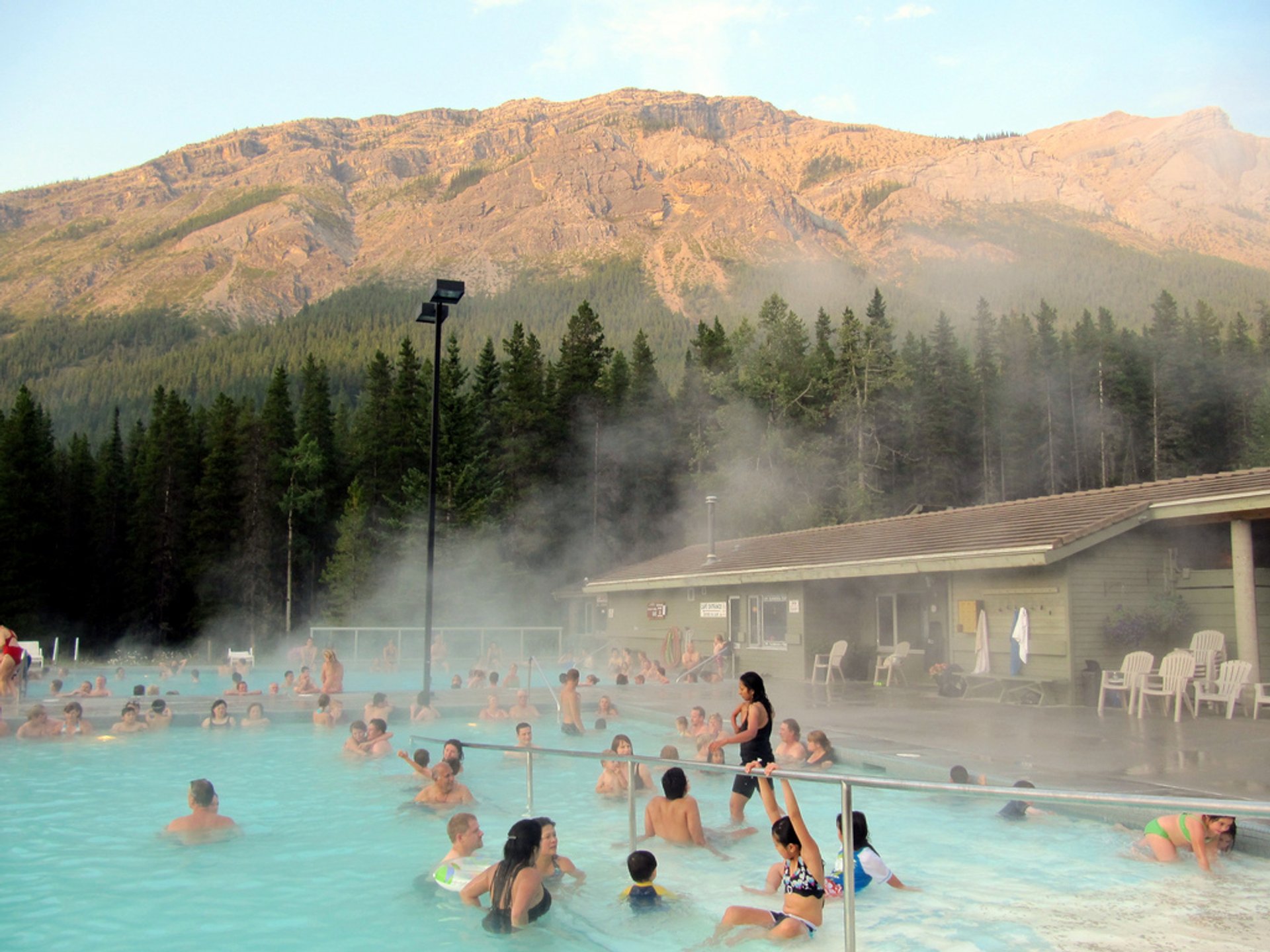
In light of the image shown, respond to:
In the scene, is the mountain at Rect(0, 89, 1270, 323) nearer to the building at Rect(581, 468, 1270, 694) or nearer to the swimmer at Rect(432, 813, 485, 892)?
the building at Rect(581, 468, 1270, 694)

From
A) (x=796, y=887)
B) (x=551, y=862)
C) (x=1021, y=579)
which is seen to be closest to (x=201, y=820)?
(x=551, y=862)

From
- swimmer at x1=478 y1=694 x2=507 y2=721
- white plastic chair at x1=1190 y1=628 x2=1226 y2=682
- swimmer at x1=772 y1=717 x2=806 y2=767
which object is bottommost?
swimmer at x1=478 y1=694 x2=507 y2=721

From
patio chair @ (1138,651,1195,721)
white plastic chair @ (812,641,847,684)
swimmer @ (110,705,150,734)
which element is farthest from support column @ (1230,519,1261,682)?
swimmer @ (110,705,150,734)

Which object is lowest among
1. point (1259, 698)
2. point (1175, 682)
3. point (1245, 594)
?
point (1259, 698)

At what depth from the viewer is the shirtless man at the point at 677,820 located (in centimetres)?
645

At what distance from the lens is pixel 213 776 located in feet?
34.2

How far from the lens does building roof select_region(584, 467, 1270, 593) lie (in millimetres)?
12086

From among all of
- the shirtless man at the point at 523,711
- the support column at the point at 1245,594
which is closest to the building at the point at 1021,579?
the support column at the point at 1245,594

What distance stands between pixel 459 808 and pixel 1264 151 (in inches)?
8968

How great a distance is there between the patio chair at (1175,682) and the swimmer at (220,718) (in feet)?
39.4

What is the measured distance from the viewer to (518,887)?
522 cm

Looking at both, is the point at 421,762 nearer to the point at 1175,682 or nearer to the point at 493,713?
the point at 493,713

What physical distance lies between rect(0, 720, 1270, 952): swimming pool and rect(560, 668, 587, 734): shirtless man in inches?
94.8

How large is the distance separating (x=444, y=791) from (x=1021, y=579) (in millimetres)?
9210
